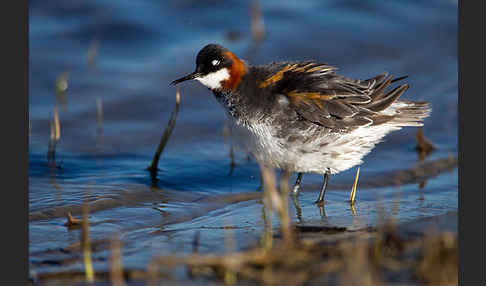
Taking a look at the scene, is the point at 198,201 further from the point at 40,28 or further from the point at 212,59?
the point at 40,28

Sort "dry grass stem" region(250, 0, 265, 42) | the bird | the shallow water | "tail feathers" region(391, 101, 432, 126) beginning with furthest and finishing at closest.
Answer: "dry grass stem" region(250, 0, 265, 42)
"tail feathers" region(391, 101, 432, 126)
the bird
the shallow water

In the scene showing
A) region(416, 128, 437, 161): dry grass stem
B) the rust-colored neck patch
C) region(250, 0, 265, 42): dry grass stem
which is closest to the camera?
the rust-colored neck patch

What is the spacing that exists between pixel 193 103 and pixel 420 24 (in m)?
5.35

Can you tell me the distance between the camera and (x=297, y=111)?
6.59m

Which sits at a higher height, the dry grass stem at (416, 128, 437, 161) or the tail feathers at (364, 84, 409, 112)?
the tail feathers at (364, 84, 409, 112)

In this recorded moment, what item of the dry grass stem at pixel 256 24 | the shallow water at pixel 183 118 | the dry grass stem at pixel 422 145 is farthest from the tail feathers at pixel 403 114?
the dry grass stem at pixel 256 24

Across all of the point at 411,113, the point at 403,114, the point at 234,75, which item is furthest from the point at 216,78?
the point at 411,113

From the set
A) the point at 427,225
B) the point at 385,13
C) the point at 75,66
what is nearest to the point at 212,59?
the point at 427,225

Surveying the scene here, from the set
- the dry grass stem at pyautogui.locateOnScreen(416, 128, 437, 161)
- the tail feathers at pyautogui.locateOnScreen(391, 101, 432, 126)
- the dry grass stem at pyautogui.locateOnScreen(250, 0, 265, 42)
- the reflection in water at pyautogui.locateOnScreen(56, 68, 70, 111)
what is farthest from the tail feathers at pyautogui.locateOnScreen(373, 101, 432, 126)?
the reflection in water at pyautogui.locateOnScreen(56, 68, 70, 111)

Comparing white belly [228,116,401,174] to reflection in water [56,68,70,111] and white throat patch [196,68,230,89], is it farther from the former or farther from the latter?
reflection in water [56,68,70,111]

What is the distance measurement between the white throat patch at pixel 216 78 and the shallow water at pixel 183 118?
138 centimetres

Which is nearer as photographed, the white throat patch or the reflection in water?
the white throat patch

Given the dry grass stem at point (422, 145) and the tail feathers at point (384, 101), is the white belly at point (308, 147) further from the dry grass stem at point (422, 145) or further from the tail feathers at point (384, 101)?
the dry grass stem at point (422, 145)

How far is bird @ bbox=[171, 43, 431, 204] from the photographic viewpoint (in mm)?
6570
